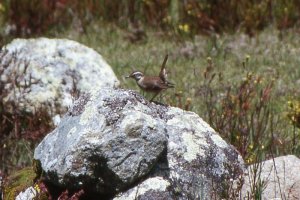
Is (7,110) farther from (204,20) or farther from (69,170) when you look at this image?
(204,20)

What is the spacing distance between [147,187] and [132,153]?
0.23 metres

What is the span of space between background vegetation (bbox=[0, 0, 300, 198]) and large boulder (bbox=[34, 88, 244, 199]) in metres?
1.95

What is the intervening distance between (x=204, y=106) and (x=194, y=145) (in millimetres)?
2459

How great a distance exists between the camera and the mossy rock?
5367 millimetres

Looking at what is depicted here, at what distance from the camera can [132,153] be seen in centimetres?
475

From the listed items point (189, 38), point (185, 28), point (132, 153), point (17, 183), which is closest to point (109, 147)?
point (132, 153)

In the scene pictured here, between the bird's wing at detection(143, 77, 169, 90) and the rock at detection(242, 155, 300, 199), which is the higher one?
the bird's wing at detection(143, 77, 169, 90)

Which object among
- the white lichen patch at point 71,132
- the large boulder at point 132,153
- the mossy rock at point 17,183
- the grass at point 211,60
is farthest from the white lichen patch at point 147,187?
the grass at point 211,60

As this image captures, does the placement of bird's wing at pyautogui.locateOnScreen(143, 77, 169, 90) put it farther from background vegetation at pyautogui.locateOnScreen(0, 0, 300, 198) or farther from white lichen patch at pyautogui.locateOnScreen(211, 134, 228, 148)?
background vegetation at pyautogui.locateOnScreen(0, 0, 300, 198)

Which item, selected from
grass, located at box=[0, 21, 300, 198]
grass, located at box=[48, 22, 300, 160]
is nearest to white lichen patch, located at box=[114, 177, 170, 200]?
grass, located at box=[0, 21, 300, 198]

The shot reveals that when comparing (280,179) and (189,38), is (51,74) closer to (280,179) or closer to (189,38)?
(280,179)

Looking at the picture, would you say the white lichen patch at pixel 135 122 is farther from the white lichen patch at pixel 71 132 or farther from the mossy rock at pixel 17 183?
the mossy rock at pixel 17 183

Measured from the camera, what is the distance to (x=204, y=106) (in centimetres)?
758

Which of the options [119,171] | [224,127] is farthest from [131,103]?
[224,127]
